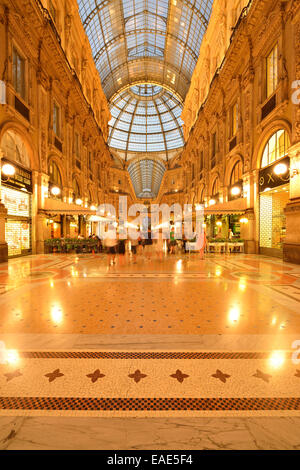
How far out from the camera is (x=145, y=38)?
31.5 m

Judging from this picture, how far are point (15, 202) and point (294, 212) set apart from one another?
1352cm

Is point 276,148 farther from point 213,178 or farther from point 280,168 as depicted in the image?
point 213,178

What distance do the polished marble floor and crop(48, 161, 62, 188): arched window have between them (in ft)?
41.6

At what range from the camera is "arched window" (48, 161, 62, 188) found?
15461mm

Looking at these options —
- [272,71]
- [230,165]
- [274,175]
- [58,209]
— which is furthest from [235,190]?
[58,209]

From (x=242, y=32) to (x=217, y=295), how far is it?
1586cm

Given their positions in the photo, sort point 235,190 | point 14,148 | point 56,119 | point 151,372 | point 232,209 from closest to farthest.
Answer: point 151,372 < point 14,148 < point 232,209 < point 235,190 < point 56,119

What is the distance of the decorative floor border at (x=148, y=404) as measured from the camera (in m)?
1.82

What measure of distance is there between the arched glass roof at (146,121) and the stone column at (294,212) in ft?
133

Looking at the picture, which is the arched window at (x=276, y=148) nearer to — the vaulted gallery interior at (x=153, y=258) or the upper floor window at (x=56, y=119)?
the vaulted gallery interior at (x=153, y=258)

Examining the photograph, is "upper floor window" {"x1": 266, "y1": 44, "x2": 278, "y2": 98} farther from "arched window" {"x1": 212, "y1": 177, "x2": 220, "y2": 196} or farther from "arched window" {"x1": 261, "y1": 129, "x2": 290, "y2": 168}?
"arched window" {"x1": 212, "y1": 177, "x2": 220, "y2": 196}

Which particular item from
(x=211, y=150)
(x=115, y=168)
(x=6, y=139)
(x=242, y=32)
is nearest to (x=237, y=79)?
(x=242, y=32)

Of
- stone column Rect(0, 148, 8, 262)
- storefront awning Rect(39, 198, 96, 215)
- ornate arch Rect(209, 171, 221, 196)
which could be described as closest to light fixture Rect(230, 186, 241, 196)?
ornate arch Rect(209, 171, 221, 196)
